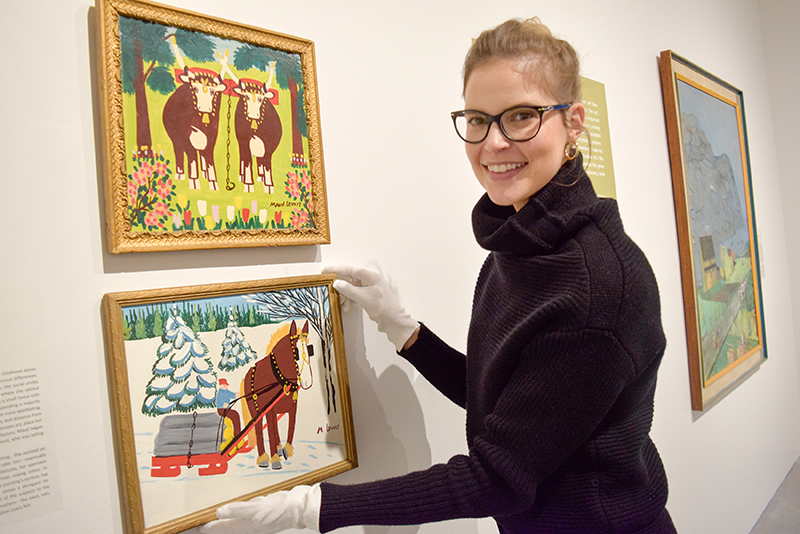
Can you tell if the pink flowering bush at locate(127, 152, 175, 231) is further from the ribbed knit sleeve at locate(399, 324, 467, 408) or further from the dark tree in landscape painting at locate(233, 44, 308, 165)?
the ribbed knit sleeve at locate(399, 324, 467, 408)

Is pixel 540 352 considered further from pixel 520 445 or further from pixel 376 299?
pixel 376 299

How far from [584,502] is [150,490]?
648 millimetres

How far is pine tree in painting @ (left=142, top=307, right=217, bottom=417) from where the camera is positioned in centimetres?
80

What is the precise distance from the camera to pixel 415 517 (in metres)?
0.76

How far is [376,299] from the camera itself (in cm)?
103

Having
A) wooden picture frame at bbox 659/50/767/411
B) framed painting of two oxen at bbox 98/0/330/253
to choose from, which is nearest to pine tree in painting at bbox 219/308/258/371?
framed painting of two oxen at bbox 98/0/330/253

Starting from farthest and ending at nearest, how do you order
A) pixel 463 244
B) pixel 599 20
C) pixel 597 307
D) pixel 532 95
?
pixel 599 20 → pixel 463 244 → pixel 532 95 → pixel 597 307

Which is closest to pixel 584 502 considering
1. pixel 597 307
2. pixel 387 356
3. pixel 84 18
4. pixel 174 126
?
pixel 597 307

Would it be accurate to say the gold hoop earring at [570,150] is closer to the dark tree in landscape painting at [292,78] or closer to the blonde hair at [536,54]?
the blonde hair at [536,54]

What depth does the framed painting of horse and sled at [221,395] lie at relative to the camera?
774 mm

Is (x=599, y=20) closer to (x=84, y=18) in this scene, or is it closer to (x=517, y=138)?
(x=517, y=138)

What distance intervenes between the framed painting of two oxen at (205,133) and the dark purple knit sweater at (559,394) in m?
0.37

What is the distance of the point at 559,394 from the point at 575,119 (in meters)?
0.46

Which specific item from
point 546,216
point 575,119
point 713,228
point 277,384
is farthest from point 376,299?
point 713,228
